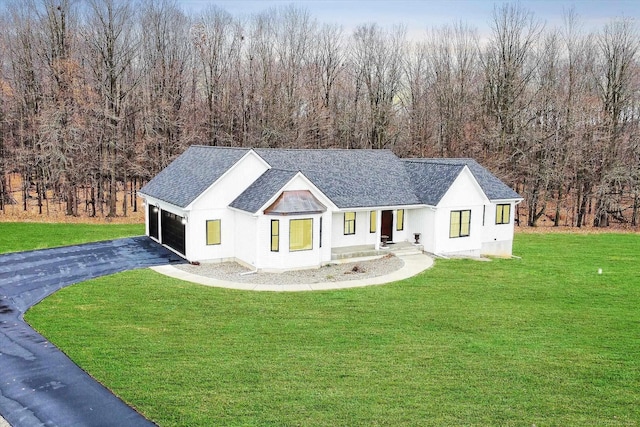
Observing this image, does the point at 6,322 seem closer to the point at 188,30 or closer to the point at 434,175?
the point at 434,175

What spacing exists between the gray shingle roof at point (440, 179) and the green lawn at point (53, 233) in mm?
15174

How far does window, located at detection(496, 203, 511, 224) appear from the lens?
88.9 ft

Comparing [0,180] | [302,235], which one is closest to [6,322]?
[302,235]

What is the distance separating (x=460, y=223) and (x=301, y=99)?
21.2 m

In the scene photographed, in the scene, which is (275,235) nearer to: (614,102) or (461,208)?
(461,208)

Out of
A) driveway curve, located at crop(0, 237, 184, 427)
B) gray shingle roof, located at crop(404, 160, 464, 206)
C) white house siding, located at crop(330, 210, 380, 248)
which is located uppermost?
gray shingle roof, located at crop(404, 160, 464, 206)

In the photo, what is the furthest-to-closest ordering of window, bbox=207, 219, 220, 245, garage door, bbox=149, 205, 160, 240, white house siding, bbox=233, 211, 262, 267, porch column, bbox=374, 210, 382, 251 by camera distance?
garage door, bbox=149, 205, 160, 240 → porch column, bbox=374, 210, 382, 251 → window, bbox=207, 219, 220, 245 → white house siding, bbox=233, 211, 262, 267

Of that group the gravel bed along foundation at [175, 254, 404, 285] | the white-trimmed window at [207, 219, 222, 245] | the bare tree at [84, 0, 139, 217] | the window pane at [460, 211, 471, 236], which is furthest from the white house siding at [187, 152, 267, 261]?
the bare tree at [84, 0, 139, 217]

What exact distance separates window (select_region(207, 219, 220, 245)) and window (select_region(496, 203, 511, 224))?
46.8 ft

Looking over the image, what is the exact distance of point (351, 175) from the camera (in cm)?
2602

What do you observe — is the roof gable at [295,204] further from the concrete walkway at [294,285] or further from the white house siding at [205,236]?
the concrete walkway at [294,285]

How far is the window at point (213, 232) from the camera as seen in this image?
22.2 meters

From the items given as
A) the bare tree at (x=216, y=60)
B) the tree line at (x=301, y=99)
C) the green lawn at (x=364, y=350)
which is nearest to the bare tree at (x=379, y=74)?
the tree line at (x=301, y=99)

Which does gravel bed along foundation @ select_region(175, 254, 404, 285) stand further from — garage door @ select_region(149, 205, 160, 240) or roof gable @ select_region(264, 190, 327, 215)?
garage door @ select_region(149, 205, 160, 240)
